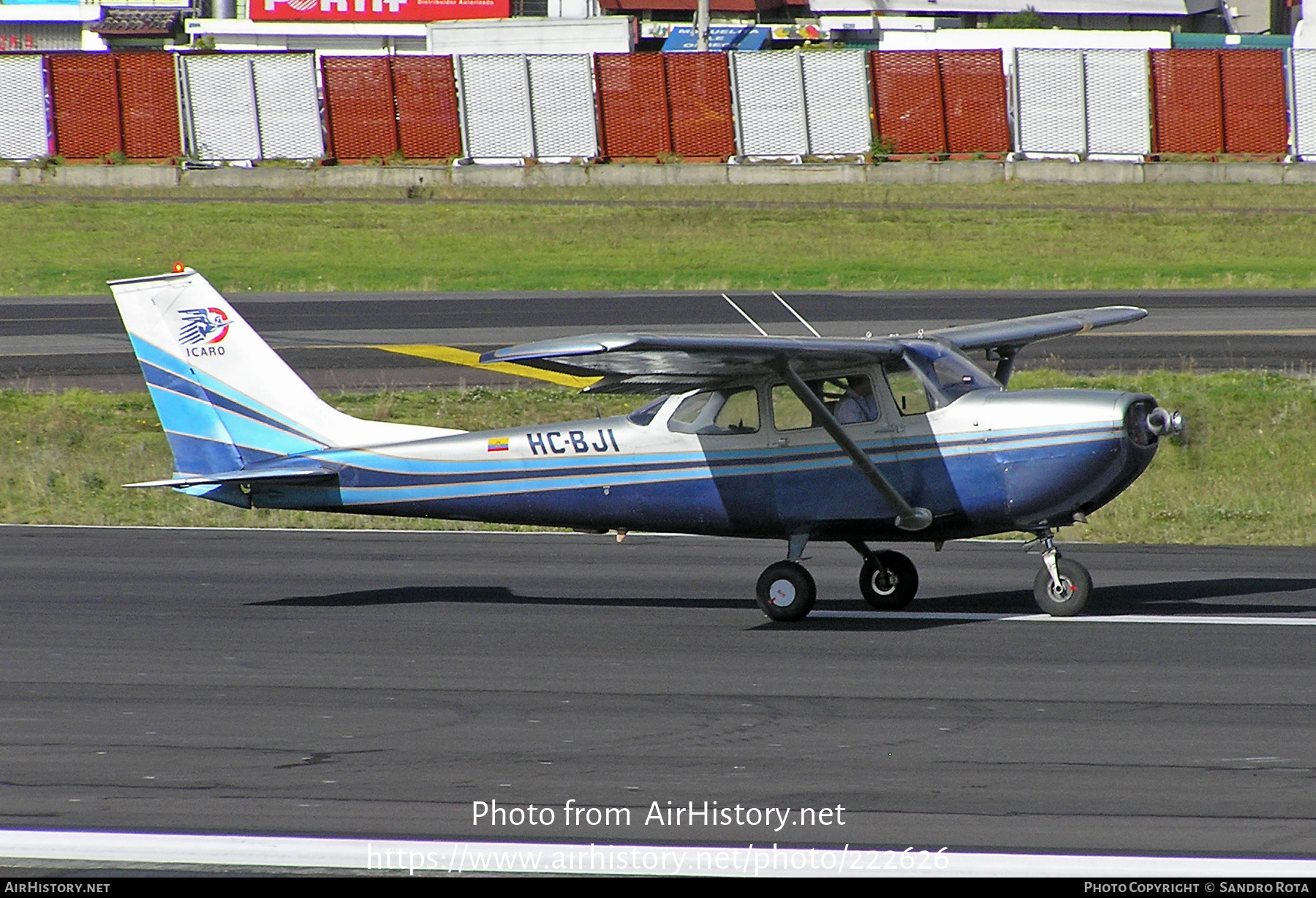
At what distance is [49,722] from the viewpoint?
30.7ft

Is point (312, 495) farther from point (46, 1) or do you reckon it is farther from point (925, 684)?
point (46, 1)

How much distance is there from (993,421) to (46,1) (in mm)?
102506

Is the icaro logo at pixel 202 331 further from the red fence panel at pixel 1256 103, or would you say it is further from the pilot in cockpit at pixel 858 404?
the red fence panel at pixel 1256 103

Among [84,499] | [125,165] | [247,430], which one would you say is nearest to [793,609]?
[247,430]

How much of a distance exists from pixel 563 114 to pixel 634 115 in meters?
2.43

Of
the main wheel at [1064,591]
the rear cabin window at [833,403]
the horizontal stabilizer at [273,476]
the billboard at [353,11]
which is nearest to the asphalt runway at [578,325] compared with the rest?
the horizontal stabilizer at [273,476]

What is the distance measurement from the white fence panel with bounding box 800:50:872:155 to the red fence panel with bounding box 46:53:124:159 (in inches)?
922

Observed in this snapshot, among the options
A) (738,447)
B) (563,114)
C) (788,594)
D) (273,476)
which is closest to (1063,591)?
(788,594)

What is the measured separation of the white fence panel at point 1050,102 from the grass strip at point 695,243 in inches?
209

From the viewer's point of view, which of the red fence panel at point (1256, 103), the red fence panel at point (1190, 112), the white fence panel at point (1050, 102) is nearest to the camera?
the red fence panel at point (1256, 103)

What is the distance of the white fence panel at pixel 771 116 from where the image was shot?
5406 cm

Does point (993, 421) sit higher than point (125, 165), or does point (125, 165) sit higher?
point (125, 165)

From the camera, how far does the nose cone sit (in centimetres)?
1136

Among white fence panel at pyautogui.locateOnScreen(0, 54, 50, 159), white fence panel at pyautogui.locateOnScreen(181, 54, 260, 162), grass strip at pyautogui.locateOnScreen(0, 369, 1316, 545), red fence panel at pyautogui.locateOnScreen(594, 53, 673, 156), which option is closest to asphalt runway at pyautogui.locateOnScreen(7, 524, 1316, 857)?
grass strip at pyautogui.locateOnScreen(0, 369, 1316, 545)
